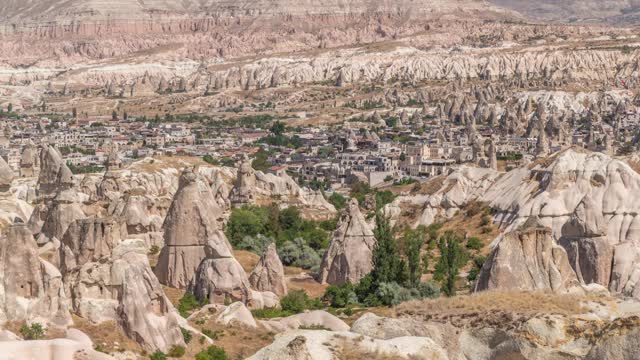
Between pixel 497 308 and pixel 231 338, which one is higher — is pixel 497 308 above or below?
above

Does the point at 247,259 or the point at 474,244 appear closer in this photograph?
the point at 247,259

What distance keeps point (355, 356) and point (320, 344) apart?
676mm

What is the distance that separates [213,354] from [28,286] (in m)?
4.32

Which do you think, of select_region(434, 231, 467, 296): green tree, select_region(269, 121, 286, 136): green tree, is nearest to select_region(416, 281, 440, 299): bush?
select_region(434, 231, 467, 296): green tree

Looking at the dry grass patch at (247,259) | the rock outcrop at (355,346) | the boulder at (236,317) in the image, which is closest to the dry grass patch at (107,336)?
the boulder at (236,317)

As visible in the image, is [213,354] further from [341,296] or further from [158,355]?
[341,296]

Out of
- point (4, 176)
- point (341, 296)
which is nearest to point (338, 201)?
point (4, 176)

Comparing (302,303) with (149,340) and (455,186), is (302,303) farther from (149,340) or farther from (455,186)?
(455,186)

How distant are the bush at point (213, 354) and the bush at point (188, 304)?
561 centimetres

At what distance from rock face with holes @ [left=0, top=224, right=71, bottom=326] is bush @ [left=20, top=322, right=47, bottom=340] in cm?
44

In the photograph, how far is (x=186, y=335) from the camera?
25.9 meters

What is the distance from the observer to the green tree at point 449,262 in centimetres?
3697

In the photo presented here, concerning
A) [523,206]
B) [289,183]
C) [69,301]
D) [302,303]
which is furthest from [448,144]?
[69,301]

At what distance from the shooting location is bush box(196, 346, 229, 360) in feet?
82.8
